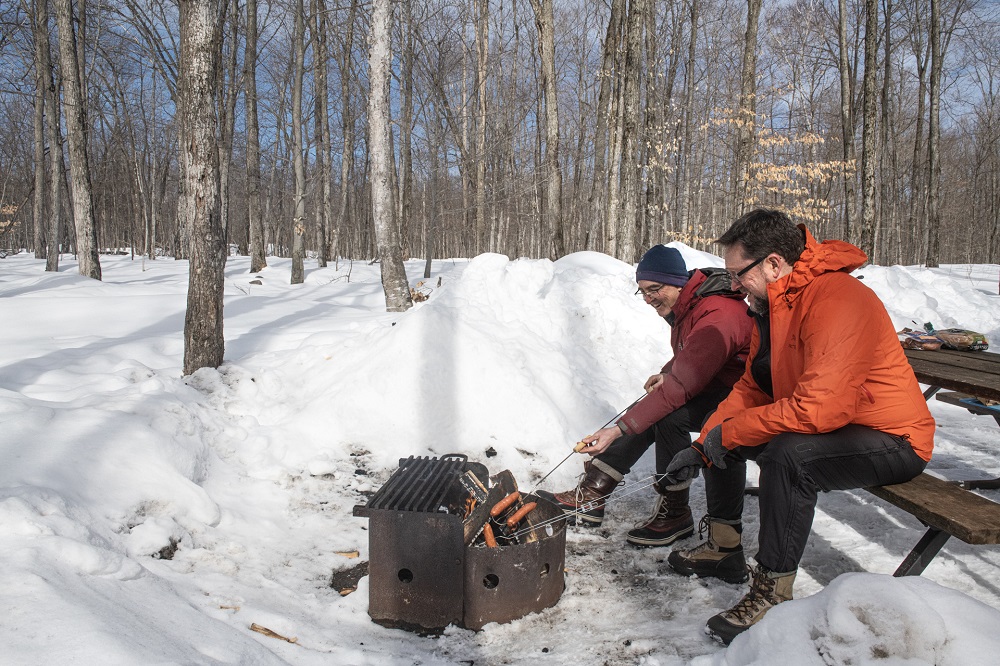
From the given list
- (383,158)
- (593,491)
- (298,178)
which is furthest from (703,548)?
(298,178)

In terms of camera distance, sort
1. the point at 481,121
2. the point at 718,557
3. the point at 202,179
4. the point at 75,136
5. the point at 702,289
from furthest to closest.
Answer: the point at 481,121, the point at 75,136, the point at 202,179, the point at 702,289, the point at 718,557

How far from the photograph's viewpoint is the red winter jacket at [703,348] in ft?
10.1

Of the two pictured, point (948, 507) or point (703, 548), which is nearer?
point (948, 507)

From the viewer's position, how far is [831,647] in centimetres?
150

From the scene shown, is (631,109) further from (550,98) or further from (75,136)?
(75,136)

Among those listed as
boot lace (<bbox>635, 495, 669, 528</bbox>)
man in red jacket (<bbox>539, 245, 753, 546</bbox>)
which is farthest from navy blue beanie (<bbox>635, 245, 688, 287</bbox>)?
boot lace (<bbox>635, 495, 669, 528</bbox>)

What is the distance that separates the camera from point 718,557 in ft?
9.78

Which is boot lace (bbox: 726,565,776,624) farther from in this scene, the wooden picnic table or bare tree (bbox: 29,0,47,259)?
bare tree (bbox: 29,0,47,259)

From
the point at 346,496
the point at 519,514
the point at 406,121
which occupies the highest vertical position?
the point at 406,121

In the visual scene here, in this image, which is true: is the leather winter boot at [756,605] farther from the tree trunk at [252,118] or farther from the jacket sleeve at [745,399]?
the tree trunk at [252,118]

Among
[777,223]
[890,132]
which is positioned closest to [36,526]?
[777,223]

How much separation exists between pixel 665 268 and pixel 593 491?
1.36 m

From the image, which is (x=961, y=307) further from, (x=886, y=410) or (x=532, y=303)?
(x=886, y=410)

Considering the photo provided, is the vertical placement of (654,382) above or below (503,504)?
above
